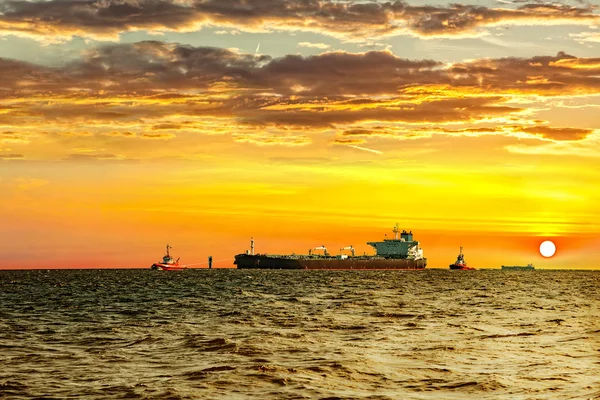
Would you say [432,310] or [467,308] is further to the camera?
[467,308]

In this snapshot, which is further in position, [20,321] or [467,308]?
[467,308]

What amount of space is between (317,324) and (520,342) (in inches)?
520

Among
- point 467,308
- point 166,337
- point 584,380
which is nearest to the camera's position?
point 584,380

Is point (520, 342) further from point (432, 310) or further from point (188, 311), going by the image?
point (188, 311)

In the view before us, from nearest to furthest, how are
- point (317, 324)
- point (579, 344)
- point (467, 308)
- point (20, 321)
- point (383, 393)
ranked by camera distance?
point (383, 393)
point (579, 344)
point (317, 324)
point (20, 321)
point (467, 308)

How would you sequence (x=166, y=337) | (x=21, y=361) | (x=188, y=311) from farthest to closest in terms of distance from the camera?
1. (x=188, y=311)
2. (x=166, y=337)
3. (x=21, y=361)

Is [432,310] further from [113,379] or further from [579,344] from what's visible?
[113,379]

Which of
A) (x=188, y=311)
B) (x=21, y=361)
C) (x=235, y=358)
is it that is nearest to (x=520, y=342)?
(x=235, y=358)

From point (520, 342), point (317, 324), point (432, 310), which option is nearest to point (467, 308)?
point (432, 310)

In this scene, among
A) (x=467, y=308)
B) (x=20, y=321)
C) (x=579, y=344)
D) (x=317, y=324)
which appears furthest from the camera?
(x=467, y=308)

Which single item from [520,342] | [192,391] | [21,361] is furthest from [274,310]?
[192,391]

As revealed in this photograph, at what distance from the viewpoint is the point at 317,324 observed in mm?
45031

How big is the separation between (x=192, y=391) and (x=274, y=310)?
34519 mm

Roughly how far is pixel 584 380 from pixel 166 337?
2112cm
